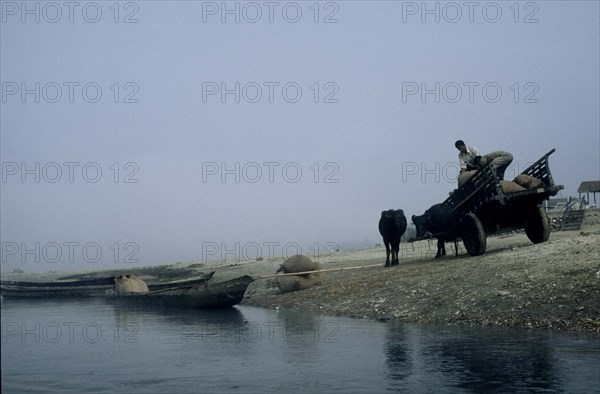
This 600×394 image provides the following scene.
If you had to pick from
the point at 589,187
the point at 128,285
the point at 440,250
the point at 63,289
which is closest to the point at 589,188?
the point at 589,187

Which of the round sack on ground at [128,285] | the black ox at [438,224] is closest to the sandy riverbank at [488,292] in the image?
the black ox at [438,224]

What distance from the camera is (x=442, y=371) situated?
30.0ft

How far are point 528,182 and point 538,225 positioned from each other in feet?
6.14

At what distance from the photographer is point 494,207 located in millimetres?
17500

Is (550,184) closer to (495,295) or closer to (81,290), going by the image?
(495,295)

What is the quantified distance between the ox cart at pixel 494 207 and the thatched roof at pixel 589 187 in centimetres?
2843

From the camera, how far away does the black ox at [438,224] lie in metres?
19.4

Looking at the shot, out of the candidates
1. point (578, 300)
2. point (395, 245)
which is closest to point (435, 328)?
point (578, 300)

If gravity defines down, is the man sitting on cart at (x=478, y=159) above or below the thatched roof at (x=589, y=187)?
below

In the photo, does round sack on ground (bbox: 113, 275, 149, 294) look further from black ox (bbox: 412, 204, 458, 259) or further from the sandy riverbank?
black ox (bbox: 412, 204, 458, 259)

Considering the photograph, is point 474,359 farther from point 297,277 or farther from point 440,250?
point 440,250

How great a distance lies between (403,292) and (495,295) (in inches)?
120

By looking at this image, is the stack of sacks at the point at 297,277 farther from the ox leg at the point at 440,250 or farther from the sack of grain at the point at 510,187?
the sack of grain at the point at 510,187

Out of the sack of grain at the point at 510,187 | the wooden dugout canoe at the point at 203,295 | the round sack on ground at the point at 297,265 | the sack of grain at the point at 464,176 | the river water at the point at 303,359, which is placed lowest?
the river water at the point at 303,359
